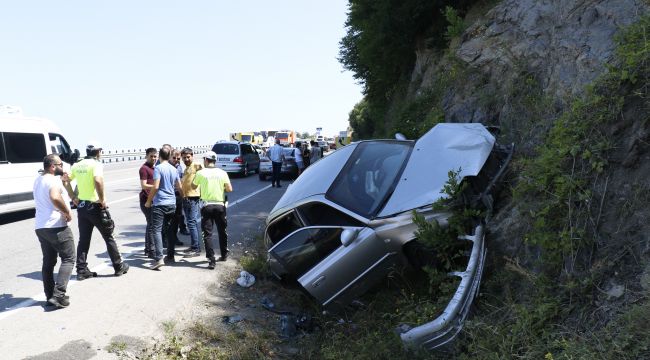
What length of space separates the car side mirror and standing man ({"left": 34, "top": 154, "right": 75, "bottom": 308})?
339 centimetres

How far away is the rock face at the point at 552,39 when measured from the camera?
19.6 feet

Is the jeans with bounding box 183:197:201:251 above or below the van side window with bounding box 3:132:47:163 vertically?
below

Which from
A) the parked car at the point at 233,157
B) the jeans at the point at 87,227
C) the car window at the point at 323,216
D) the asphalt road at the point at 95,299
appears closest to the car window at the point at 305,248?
the car window at the point at 323,216

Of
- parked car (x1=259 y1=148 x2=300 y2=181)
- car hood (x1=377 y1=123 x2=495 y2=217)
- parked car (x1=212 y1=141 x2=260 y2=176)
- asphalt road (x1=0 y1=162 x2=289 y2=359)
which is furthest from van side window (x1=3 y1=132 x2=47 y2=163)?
parked car (x1=212 y1=141 x2=260 y2=176)

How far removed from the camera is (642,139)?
363cm

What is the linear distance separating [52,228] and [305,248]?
3.05 meters

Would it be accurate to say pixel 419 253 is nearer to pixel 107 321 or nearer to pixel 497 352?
pixel 497 352

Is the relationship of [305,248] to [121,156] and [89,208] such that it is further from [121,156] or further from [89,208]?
[121,156]

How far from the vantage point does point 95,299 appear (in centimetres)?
564

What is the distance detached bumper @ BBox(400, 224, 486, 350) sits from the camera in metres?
3.61

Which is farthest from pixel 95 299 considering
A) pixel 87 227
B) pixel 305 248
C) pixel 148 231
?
pixel 305 248

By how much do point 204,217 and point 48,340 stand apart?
116 inches

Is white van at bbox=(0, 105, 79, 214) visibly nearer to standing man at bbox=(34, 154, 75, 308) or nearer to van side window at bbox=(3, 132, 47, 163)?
van side window at bbox=(3, 132, 47, 163)

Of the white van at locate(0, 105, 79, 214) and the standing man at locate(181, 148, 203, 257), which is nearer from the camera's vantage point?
the standing man at locate(181, 148, 203, 257)
